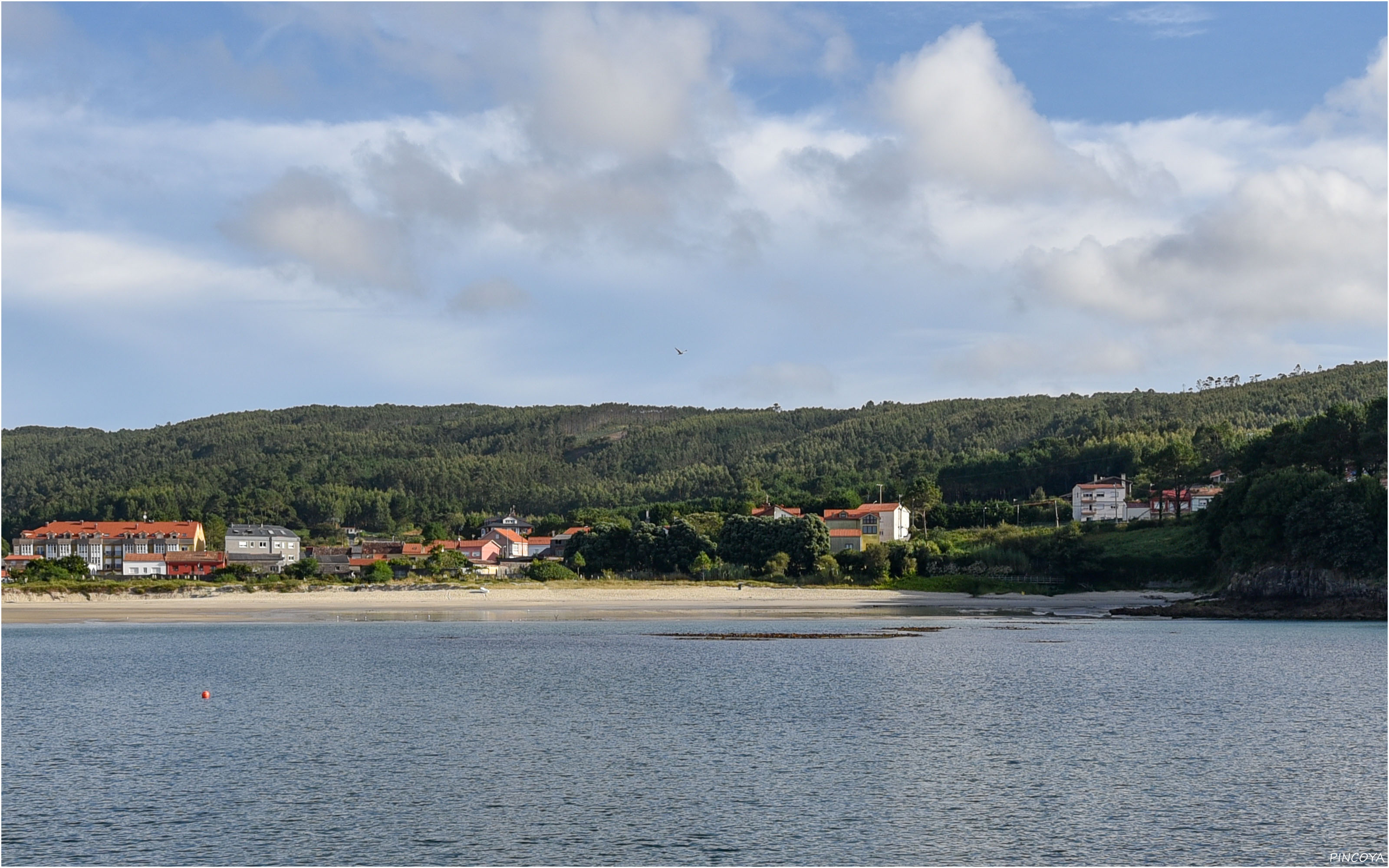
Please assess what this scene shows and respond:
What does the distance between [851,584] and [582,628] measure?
1099 inches

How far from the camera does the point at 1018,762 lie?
22781 mm

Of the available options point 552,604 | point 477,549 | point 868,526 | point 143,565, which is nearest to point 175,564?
point 143,565

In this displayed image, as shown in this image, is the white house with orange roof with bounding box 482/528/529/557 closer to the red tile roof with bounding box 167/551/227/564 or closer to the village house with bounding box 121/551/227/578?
the red tile roof with bounding box 167/551/227/564

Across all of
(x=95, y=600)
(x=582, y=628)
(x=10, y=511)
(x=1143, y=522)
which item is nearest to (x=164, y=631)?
(x=582, y=628)

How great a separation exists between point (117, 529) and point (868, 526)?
242 ft

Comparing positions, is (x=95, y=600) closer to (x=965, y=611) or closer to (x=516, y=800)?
Result: (x=965, y=611)

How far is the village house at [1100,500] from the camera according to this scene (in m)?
119

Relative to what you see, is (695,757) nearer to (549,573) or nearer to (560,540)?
(549,573)

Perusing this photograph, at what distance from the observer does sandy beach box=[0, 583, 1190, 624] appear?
63875 mm

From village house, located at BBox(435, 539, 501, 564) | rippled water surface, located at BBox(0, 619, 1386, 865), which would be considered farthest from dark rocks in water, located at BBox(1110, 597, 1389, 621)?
village house, located at BBox(435, 539, 501, 564)

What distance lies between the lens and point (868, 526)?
101 meters

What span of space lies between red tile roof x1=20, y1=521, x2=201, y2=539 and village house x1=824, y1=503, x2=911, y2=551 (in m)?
63.6

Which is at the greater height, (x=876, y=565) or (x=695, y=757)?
(x=876, y=565)

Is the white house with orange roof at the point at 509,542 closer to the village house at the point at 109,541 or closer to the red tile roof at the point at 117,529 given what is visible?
the village house at the point at 109,541
